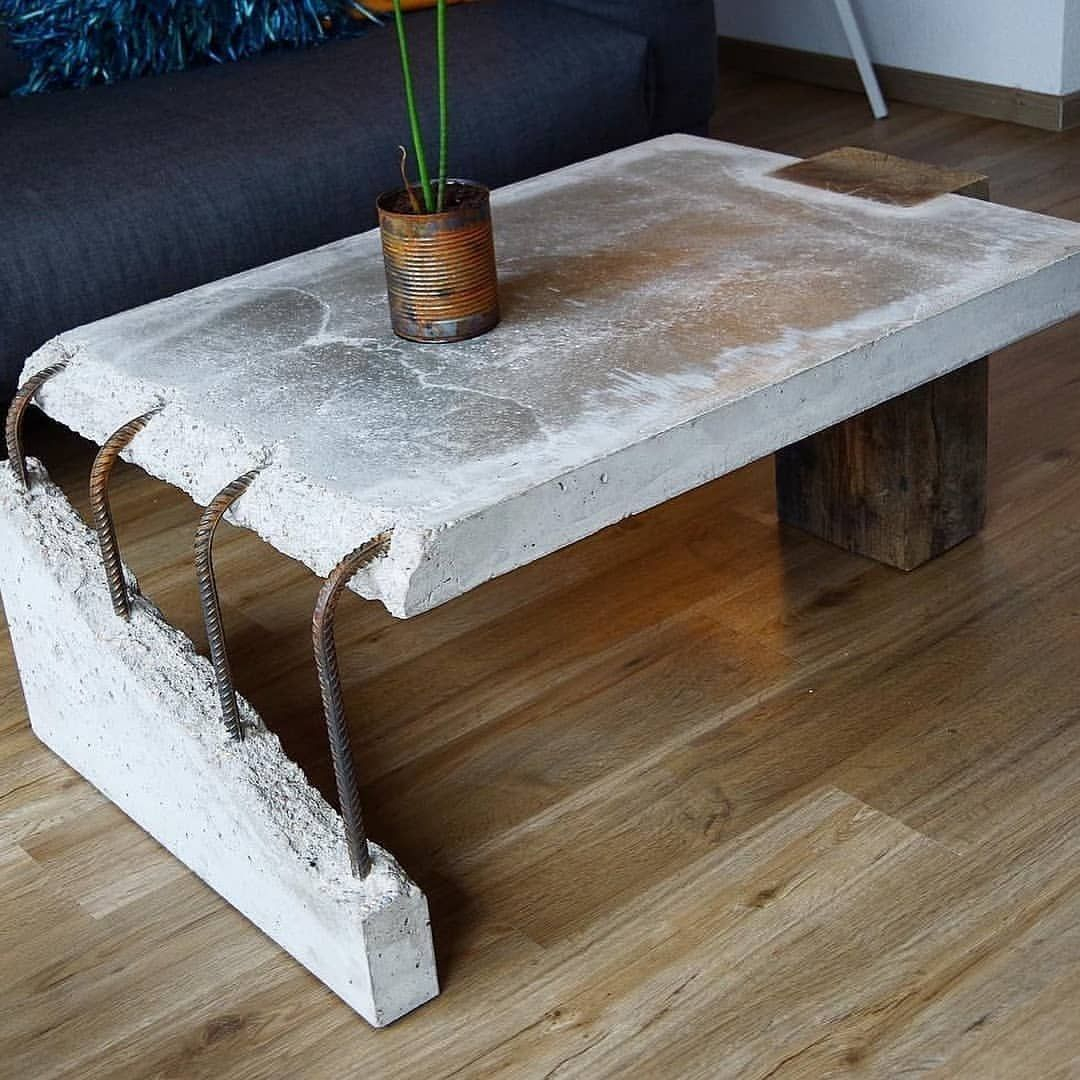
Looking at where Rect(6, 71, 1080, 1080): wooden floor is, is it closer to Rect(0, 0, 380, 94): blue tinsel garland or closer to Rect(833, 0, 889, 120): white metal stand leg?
Rect(0, 0, 380, 94): blue tinsel garland

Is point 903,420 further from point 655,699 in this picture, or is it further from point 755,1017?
point 755,1017

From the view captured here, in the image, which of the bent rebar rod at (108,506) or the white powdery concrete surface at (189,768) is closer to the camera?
the white powdery concrete surface at (189,768)

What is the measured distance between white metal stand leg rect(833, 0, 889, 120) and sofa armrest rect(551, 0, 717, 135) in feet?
2.37

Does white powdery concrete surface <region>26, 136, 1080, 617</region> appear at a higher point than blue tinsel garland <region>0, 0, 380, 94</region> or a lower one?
lower

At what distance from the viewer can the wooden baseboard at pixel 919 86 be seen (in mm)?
2848

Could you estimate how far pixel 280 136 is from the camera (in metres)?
1.94

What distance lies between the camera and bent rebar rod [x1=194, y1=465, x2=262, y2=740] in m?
1.11

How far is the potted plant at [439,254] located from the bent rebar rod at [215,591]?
0.21 meters

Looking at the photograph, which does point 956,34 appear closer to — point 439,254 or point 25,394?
point 439,254

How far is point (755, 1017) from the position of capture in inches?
42.9

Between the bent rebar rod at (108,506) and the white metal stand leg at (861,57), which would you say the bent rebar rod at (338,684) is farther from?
the white metal stand leg at (861,57)

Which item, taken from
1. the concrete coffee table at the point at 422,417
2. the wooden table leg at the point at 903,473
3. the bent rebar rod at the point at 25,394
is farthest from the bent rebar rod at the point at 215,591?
the wooden table leg at the point at 903,473

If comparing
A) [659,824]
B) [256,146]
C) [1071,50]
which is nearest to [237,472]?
[659,824]

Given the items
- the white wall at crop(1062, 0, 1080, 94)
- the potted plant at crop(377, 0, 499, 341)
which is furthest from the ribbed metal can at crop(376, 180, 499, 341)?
the white wall at crop(1062, 0, 1080, 94)
